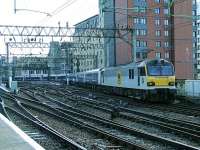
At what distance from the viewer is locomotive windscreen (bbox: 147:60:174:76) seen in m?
30.7

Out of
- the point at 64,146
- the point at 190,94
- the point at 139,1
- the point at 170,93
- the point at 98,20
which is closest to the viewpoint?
the point at 64,146

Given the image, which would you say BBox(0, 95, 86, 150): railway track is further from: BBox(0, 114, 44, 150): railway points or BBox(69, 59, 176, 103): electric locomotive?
BBox(69, 59, 176, 103): electric locomotive

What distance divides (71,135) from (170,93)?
15699 millimetres

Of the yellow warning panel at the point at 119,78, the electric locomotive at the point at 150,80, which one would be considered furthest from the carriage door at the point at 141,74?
the yellow warning panel at the point at 119,78

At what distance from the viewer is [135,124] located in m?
19.2

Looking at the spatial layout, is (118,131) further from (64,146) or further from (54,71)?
(54,71)

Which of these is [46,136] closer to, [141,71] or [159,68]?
[141,71]

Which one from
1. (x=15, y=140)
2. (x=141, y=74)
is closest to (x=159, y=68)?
(x=141, y=74)

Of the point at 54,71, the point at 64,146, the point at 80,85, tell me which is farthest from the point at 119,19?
the point at 64,146

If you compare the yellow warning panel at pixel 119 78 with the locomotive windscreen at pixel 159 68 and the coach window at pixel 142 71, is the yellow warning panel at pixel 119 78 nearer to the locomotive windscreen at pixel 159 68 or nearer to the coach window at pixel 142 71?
the coach window at pixel 142 71

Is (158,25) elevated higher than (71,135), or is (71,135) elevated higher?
(158,25)

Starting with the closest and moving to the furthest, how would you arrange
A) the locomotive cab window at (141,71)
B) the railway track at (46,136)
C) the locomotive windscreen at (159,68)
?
the railway track at (46,136), the locomotive windscreen at (159,68), the locomotive cab window at (141,71)

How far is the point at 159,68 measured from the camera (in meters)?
31.1

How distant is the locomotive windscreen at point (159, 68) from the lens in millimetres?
30703
